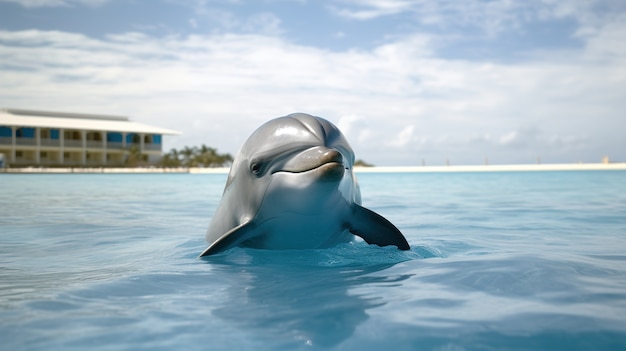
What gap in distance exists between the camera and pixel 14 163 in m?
53.2

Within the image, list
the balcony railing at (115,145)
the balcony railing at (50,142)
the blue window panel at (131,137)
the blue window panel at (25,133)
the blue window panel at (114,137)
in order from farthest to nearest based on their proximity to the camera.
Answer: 1. the blue window panel at (131,137)
2. the blue window panel at (114,137)
3. the balcony railing at (115,145)
4. the blue window panel at (25,133)
5. the balcony railing at (50,142)

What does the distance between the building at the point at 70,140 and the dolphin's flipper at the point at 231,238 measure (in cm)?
5221

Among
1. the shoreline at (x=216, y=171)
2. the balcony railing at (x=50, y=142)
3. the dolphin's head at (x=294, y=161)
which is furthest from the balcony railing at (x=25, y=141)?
the dolphin's head at (x=294, y=161)

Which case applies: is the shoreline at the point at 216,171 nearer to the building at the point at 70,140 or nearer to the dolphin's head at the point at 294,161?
the building at the point at 70,140

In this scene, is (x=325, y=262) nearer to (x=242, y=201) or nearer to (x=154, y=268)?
(x=242, y=201)

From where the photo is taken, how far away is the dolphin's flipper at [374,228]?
4.88 metres

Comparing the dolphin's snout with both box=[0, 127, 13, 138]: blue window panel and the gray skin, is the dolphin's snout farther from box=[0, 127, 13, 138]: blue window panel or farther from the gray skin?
box=[0, 127, 13, 138]: blue window panel

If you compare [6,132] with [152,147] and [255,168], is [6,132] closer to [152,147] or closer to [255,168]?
[152,147]

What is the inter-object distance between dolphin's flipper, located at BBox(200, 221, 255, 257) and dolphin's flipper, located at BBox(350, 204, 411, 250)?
2.82 feet

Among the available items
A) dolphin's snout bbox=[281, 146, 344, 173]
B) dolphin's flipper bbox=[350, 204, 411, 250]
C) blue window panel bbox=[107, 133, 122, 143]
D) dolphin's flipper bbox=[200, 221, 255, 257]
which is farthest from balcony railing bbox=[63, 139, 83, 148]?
dolphin's snout bbox=[281, 146, 344, 173]

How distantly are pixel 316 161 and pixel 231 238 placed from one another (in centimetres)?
108

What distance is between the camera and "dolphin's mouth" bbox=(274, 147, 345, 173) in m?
4.00

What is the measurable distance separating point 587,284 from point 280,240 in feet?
7.63

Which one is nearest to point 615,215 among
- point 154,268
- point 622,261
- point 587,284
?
point 622,261
